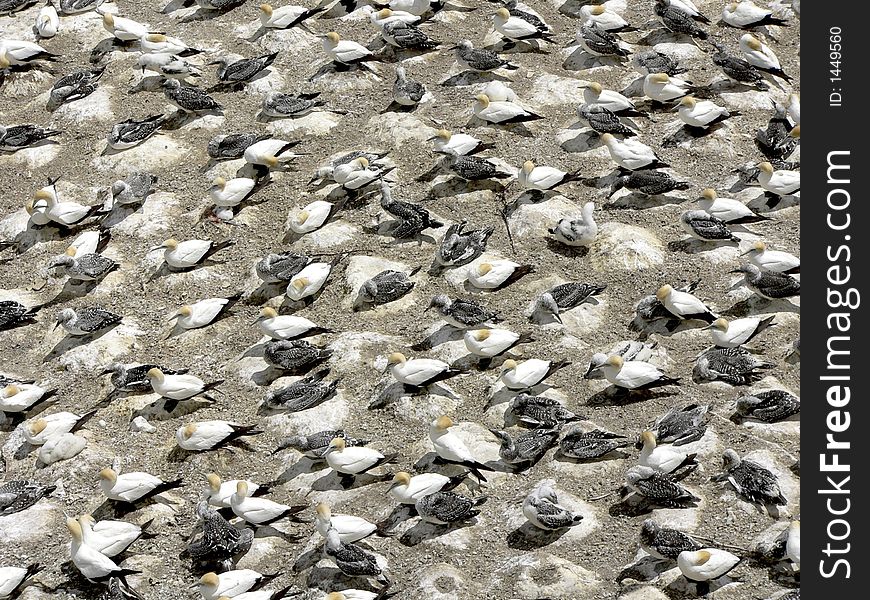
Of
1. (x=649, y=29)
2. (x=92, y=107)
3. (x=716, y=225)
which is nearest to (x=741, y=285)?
(x=716, y=225)

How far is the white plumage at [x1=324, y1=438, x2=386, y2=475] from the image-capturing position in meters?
16.4

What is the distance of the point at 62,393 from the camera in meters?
18.6

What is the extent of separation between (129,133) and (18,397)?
22.4 feet

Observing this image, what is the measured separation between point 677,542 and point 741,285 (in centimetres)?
589

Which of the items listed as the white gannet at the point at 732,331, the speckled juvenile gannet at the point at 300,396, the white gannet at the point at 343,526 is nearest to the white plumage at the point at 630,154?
the white gannet at the point at 732,331

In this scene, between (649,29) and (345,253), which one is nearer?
(345,253)

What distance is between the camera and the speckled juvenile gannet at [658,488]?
612 inches

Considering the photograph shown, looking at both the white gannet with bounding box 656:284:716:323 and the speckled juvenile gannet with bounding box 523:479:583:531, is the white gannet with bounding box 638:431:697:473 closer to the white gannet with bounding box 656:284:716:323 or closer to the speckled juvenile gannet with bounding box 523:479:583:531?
the speckled juvenile gannet with bounding box 523:479:583:531

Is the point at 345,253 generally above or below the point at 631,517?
above

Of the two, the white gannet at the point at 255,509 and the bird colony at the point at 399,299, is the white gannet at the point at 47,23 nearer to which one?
the bird colony at the point at 399,299

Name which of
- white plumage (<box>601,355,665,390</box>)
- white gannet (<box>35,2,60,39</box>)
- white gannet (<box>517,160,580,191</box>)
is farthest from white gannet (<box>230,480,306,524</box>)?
white gannet (<box>35,2,60,39</box>)

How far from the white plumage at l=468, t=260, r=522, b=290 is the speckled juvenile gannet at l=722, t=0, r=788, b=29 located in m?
9.17

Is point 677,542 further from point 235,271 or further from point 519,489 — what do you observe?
point 235,271

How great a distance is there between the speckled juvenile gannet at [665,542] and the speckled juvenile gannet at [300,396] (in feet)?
17.1
